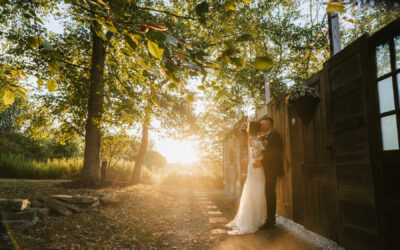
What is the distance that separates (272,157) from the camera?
4.50m

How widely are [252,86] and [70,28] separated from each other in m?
7.82

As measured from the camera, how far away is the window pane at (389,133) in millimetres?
2321

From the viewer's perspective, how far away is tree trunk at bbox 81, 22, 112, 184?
304 inches


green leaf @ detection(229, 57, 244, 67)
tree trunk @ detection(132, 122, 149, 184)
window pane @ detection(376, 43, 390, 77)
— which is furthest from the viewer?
tree trunk @ detection(132, 122, 149, 184)

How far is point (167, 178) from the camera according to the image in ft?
51.4

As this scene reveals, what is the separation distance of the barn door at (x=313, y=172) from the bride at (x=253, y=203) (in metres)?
0.63

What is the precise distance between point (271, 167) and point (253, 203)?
2.65 ft

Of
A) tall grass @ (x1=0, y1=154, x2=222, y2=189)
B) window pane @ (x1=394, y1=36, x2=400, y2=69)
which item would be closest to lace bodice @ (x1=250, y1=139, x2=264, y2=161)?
window pane @ (x1=394, y1=36, x2=400, y2=69)

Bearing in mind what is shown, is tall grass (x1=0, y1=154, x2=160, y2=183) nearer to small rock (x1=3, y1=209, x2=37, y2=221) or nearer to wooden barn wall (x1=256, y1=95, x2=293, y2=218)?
small rock (x1=3, y1=209, x2=37, y2=221)

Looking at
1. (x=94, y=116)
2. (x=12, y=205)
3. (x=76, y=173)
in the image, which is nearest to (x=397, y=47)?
(x=12, y=205)

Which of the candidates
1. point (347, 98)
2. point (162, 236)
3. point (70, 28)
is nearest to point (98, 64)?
point (70, 28)

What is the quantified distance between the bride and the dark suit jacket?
0.36 feet

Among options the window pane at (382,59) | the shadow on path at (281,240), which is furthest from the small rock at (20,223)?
the window pane at (382,59)

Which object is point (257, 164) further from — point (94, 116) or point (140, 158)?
point (140, 158)
